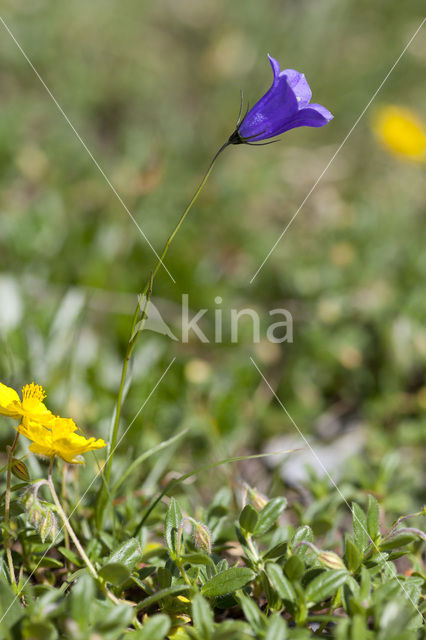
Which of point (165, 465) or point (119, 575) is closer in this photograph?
point (119, 575)

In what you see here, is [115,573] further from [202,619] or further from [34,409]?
[34,409]

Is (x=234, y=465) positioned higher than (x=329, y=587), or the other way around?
(x=329, y=587)

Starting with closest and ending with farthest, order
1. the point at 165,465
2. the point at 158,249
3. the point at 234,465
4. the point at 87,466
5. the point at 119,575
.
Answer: the point at 119,575 → the point at 87,466 → the point at 165,465 → the point at 234,465 → the point at 158,249

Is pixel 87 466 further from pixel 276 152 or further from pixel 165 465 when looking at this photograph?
pixel 276 152

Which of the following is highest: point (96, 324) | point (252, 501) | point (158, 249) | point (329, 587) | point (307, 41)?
point (307, 41)

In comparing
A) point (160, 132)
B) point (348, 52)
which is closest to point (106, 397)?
point (160, 132)

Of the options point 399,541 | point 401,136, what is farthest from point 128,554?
point 401,136

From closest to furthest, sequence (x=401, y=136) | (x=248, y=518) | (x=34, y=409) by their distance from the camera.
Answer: (x=34, y=409) → (x=248, y=518) → (x=401, y=136)
